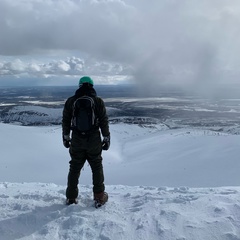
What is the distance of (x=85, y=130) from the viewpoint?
16.7ft

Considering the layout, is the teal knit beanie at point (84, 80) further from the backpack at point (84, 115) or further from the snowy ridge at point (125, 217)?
the snowy ridge at point (125, 217)

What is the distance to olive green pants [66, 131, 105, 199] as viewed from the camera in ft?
17.0

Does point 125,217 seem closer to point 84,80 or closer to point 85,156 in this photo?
point 85,156

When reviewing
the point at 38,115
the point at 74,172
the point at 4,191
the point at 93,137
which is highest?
the point at 93,137

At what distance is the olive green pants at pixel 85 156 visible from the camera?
5.18 metres

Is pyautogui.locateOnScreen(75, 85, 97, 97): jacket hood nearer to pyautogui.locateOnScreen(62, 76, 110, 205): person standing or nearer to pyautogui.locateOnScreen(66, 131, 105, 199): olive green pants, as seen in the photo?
pyautogui.locateOnScreen(62, 76, 110, 205): person standing

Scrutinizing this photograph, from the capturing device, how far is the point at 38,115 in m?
125

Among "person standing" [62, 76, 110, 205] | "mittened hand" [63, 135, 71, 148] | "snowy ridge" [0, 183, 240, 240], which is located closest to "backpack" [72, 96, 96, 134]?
"person standing" [62, 76, 110, 205]

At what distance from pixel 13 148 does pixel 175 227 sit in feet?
58.2

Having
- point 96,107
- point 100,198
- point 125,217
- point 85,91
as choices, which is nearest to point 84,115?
point 96,107

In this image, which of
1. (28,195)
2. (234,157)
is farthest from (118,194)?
(234,157)

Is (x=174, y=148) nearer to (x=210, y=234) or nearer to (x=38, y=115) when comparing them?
(x=210, y=234)

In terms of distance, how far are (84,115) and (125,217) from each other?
1788 millimetres

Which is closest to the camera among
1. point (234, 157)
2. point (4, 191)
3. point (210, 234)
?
point (210, 234)
